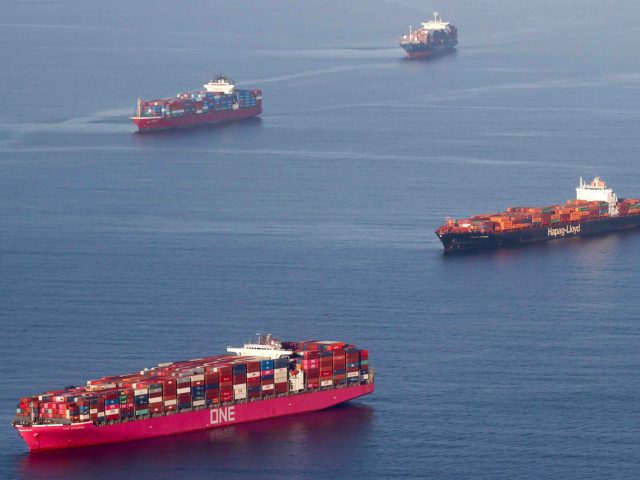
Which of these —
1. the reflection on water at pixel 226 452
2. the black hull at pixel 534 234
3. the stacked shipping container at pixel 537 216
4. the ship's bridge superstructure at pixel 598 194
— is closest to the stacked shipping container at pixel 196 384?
the reflection on water at pixel 226 452

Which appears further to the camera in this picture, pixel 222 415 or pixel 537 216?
pixel 537 216

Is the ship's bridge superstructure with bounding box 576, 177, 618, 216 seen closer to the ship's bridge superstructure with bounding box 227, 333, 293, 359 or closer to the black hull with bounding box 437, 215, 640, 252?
the black hull with bounding box 437, 215, 640, 252

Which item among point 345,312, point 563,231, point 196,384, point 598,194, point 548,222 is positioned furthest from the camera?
point 598,194

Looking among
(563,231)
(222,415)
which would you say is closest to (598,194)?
(563,231)

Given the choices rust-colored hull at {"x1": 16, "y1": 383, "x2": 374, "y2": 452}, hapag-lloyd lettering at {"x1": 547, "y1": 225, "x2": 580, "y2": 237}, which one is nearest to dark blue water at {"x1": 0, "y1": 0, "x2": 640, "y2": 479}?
rust-colored hull at {"x1": 16, "y1": 383, "x2": 374, "y2": 452}

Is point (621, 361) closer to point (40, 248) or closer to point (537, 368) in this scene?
point (537, 368)

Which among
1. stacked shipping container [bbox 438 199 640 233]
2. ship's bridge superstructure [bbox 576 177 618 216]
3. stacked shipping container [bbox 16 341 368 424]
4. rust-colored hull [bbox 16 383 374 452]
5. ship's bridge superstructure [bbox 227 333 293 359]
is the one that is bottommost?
rust-colored hull [bbox 16 383 374 452]

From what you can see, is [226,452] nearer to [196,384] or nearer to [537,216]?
[196,384]

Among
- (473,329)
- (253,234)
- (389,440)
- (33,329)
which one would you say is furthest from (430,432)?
(253,234)
